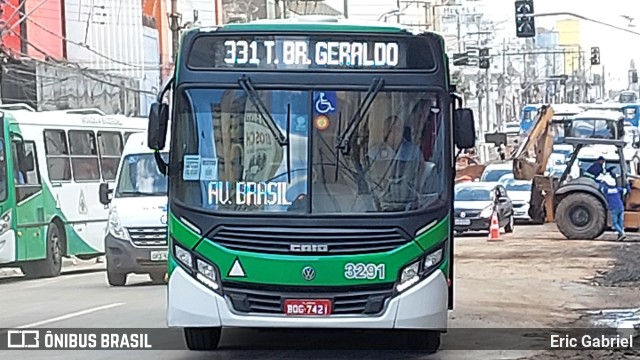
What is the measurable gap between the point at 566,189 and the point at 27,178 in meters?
12.9

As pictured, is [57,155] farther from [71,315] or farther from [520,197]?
[520,197]

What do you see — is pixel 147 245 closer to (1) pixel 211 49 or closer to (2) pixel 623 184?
(1) pixel 211 49

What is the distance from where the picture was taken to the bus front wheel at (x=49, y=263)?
76.7 ft

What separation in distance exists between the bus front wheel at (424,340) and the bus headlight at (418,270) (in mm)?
828

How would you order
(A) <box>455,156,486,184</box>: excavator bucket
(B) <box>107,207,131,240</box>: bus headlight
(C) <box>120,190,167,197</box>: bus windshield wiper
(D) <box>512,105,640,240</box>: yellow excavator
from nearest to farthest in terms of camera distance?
(B) <box>107,207,131,240</box>: bus headlight → (C) <box>120,190,167,197</box>: bus windshield wiper → (D) <box>512,105,640,240</box>: yellow excavator → (A) <box>455,156,486,184</box>: excavator bucket

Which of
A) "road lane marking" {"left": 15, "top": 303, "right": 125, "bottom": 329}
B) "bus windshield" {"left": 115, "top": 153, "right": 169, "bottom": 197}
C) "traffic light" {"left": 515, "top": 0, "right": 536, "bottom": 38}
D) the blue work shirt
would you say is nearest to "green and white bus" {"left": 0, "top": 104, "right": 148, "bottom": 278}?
"bus windshield" {"left": 115, "top": 153, "right": 169, "bottom": 197}

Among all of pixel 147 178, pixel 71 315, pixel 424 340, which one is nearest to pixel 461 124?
pixel 424 340

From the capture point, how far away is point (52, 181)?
78.5 ft

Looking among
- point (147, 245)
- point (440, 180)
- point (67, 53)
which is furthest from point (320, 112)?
point (67, 53)

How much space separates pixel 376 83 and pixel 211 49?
58.4 inches

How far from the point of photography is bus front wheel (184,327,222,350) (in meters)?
11.0

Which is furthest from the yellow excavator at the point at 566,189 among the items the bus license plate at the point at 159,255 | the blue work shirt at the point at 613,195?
the bus license plate at the point at 159,255

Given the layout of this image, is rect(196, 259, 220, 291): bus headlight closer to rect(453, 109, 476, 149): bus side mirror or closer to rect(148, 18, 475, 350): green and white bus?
rect(148, 18, 475, 350): green and white bus

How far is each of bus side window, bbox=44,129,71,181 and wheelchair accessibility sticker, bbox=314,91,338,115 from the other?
1451 centimetres
